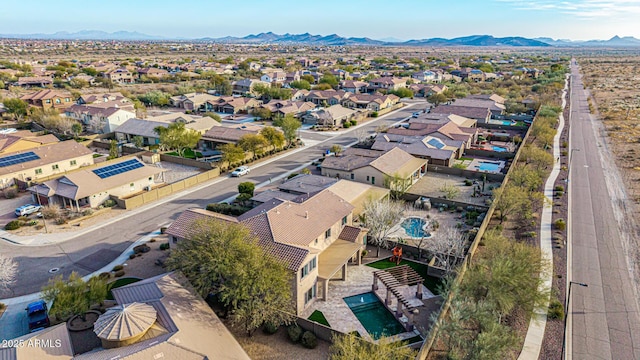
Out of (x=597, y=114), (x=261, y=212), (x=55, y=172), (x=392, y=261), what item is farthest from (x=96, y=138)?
(x=597, y=114)

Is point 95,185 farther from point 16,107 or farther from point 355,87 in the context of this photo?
point 355,87

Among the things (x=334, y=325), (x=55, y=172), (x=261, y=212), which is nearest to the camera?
(x=334, y=325)

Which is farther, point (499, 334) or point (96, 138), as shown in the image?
point (96, 138)

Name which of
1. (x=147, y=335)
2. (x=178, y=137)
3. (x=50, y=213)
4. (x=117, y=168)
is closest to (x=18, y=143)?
(x=117, y=168)

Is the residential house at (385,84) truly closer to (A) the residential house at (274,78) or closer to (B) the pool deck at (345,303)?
(A) the residential house at (274,78)

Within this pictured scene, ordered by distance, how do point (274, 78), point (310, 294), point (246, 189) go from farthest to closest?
point (274, 78)
point (246, 189)
point (310, 294)

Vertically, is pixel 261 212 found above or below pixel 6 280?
above

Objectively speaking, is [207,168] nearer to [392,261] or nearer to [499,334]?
[392,261]

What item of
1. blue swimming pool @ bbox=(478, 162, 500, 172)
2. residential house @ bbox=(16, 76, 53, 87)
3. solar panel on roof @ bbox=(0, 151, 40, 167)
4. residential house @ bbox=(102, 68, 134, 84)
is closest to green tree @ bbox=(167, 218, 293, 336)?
solar panel on roof @ bbox=(0, 151, 40, 167)
